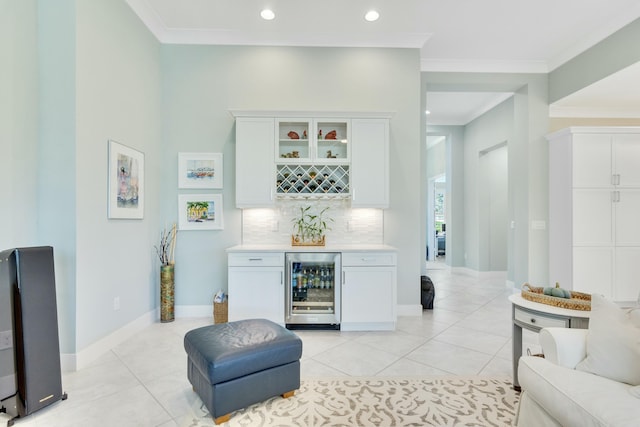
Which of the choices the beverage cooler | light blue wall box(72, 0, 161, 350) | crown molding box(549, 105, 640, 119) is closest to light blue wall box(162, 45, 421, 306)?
light blue wall box(72, 0, 161, 350)

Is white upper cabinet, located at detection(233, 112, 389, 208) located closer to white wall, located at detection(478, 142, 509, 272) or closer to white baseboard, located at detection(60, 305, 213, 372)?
white baseboard, located at detection(60, 305, 213, 372)

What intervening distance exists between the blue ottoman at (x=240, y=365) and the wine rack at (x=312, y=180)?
1.84 m

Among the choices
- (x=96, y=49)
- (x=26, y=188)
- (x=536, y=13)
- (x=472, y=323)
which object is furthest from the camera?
(x=472, y=323)

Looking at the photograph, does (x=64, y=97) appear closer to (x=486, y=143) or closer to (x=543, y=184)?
(x=543, y=184)

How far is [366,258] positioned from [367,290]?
34 cm

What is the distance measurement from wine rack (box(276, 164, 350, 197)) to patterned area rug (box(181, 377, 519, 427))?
204 centimetres

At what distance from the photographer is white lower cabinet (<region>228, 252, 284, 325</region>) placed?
3.35m

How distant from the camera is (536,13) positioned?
3.44m

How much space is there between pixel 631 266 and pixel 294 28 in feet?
16.7

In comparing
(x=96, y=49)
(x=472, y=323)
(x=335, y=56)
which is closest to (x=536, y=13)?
(x=335, y=56)

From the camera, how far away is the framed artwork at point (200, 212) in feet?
12.6

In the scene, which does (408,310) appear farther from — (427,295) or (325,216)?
(325,216)

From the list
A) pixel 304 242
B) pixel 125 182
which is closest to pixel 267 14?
pixel 125 182

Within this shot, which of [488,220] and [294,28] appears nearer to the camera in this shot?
[294,28]
